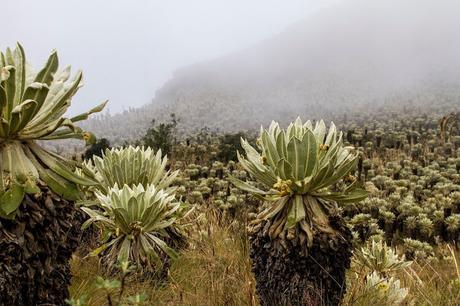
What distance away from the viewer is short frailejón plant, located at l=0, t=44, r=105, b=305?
2.36 metres

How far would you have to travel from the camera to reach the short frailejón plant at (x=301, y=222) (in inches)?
116

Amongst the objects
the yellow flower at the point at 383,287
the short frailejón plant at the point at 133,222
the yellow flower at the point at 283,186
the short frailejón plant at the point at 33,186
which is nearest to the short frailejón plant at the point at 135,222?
the short frailejón plant at the point at 133,222

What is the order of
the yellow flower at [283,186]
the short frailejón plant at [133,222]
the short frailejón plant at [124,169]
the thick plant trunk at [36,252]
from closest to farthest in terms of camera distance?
1. the thick plant trunk at [36,252]
2. the yellow flower at [283,186]
3. the short frailejón plant at [133,222]
4. the short frailejón plant at [124,169]

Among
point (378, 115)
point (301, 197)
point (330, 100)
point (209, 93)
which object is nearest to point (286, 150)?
point (301, 197)

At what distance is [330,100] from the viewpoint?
33.6 m

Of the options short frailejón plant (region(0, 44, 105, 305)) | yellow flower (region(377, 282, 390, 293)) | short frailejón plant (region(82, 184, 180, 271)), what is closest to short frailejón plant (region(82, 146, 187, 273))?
short frailejón plant (region(82, 184, 180, 271))

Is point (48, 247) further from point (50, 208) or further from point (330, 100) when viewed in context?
point (330, 100)

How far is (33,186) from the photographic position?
2.42 meters

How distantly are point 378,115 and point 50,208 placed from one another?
22779 mm

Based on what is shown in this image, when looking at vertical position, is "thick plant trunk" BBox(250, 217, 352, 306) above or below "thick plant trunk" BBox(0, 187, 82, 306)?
below

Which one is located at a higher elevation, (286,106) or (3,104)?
(3,104)

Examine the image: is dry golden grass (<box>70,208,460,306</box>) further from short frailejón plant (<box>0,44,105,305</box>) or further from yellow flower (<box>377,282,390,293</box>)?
short frailejón plant (<box>0,44,105,305</box>)

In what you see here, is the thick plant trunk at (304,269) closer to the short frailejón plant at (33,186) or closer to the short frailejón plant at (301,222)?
the short frailejón plant at (301,222)

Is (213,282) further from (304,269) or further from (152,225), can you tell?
(304,269)
